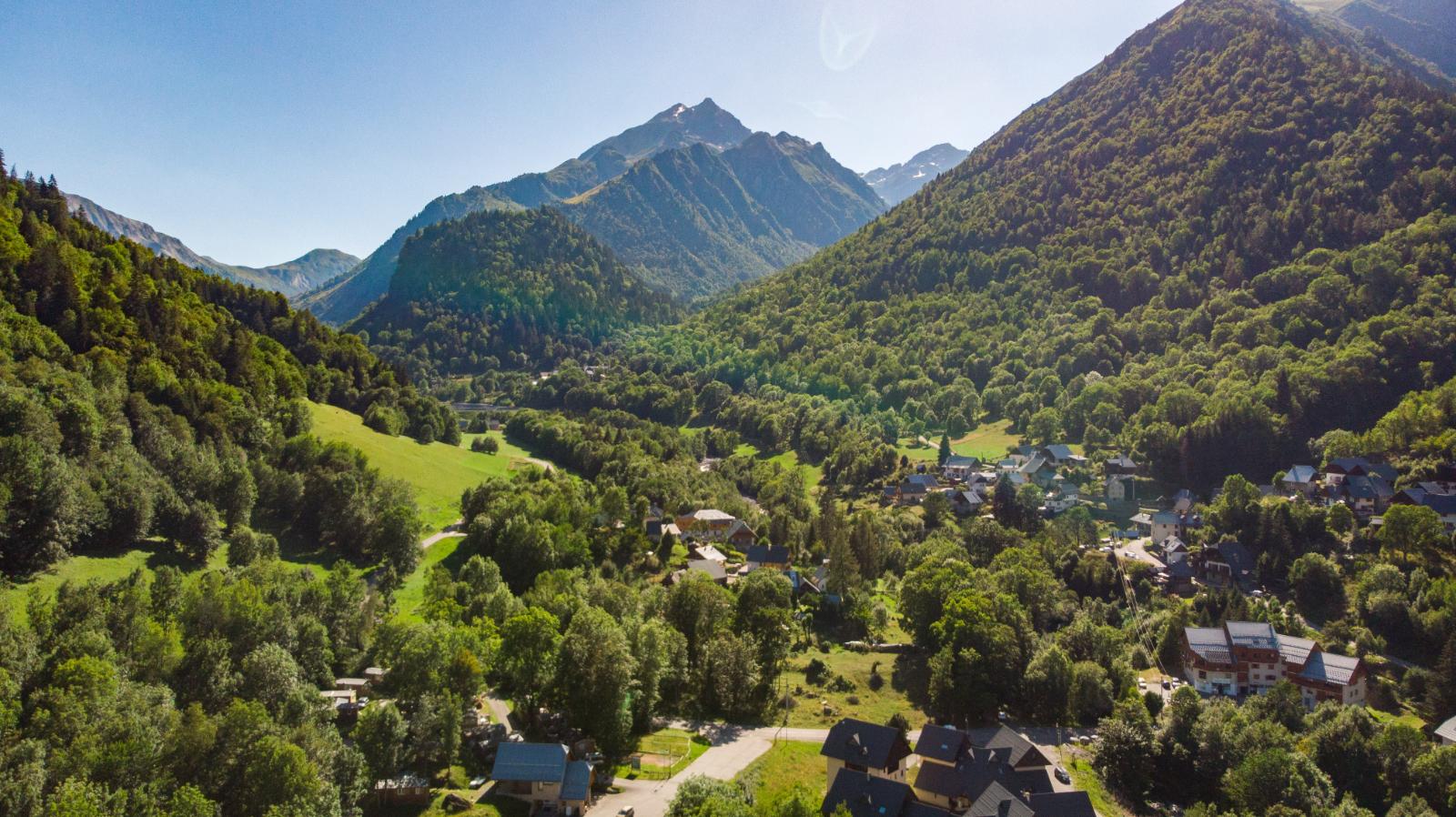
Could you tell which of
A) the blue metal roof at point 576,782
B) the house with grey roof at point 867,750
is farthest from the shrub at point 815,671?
the blue metal roof at point 576,782

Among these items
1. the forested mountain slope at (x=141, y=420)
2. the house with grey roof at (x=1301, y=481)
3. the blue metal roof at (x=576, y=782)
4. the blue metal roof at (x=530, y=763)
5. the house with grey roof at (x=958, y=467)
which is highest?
the forested mountain slope at (x=141, y=420)

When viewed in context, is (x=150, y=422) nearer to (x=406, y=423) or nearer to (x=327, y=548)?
(x=327, y=548)

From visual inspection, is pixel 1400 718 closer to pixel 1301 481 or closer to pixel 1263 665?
pixel 1263 665

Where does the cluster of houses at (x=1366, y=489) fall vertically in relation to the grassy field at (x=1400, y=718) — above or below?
above

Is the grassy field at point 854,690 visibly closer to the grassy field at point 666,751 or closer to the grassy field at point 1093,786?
the grassy field at point 666,751

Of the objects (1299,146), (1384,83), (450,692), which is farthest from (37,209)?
(1384,83)

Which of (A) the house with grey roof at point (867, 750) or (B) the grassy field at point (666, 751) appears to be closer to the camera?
(B) the grassy field at point (666, 751)
